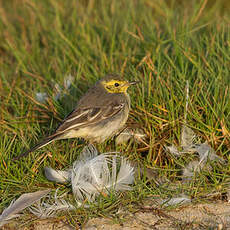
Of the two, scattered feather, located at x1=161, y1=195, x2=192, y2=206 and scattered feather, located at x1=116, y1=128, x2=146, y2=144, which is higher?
scattered feather, located at x1=161, y1=195, x2=192, y2=206

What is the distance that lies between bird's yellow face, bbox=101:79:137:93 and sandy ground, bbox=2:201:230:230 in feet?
5.80

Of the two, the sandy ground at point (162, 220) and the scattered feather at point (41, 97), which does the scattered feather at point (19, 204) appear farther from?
the scattered feather at point (41, 97)

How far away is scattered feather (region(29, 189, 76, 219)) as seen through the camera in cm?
391

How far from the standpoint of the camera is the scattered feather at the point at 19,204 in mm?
3857

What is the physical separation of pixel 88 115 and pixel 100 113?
16 centimetres

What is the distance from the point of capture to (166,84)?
5.00 m

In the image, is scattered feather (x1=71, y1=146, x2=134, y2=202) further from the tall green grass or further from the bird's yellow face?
the bird's yellow face

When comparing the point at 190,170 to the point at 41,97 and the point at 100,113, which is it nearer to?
the point at 100,113

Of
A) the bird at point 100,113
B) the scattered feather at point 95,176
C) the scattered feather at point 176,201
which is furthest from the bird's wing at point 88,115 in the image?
the scattered feather at point 176,201

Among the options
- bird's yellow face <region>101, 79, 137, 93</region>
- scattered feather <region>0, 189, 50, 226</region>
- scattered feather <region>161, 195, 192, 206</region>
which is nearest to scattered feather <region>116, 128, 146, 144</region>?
bird's yellow face <region>101, 79, 137, 93</region>

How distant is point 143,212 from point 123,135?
1.24 metres

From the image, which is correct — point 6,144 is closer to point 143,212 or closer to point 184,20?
point 143,212

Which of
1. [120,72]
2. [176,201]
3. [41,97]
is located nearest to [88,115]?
[41,97]

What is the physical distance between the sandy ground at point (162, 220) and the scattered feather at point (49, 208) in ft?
0.21
